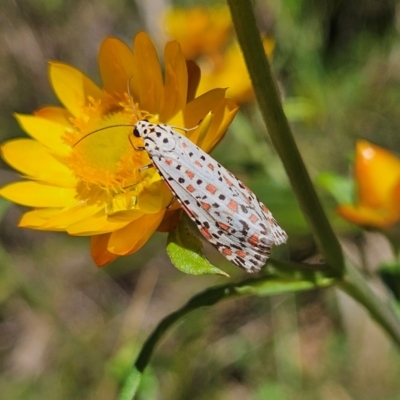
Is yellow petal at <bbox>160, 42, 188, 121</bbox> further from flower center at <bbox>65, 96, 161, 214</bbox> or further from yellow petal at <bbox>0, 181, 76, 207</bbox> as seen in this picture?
yellow petal at <bbox>0, 181, 76, 207</bbox>

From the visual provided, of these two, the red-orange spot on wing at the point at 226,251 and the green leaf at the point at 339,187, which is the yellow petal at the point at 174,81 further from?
the green leaf at the point at 339,187

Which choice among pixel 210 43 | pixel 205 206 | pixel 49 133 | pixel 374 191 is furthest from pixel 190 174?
pixel 210 43

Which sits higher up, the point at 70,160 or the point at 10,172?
the point at 70,160

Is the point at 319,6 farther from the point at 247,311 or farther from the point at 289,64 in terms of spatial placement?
the point at 247,311

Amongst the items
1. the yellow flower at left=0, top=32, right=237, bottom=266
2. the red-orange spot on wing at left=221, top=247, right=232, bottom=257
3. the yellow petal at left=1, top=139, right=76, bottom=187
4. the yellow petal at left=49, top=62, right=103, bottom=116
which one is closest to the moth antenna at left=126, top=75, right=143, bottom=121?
the yellow flower at left=0, top=32, right=237, bottom=266

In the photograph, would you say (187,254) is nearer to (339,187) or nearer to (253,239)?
(253,239)

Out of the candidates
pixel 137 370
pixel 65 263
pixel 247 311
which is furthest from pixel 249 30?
pixel 65 263
